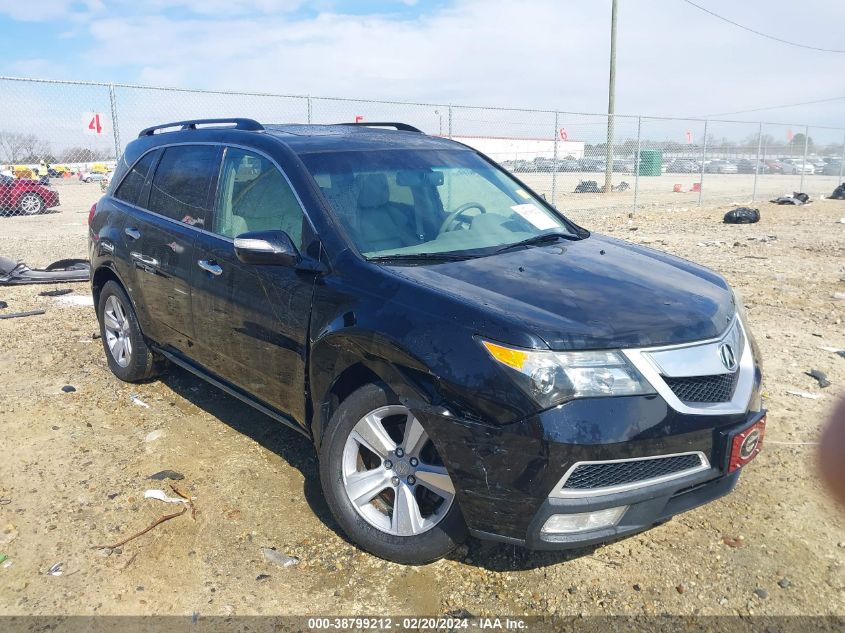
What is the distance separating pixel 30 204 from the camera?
1683 cm

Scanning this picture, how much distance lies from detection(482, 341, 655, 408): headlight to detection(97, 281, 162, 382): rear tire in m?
3.29

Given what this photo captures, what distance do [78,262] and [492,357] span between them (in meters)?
8.25

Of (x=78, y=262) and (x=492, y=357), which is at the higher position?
(x=492, y=357)

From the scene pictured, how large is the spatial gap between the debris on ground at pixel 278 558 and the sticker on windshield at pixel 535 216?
2.17 m

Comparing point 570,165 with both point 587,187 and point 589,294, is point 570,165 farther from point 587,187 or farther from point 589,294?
point 589,294

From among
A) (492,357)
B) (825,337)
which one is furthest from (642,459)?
(825,337)

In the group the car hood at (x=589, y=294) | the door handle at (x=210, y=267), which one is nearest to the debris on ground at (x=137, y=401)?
the door handle at (x=210, y=267)

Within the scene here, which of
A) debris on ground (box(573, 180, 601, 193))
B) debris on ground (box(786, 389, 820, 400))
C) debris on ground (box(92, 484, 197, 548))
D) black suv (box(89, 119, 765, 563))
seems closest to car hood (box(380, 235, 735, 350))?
black suv (box(89, 119, 765, 563))

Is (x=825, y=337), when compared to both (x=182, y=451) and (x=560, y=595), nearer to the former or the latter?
(x=560, y=595)

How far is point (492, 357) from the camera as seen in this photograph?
2.52 meters

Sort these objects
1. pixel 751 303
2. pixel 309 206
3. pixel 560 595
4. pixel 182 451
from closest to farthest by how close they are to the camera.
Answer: pixel 560 595 → pixel 309 206 → pixel 182 451 → pixel 751 303

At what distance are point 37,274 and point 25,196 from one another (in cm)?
909

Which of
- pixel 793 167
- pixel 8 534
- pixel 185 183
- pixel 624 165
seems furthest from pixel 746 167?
pixel 8 534

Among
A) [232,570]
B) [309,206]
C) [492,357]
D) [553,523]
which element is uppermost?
[309,206]
